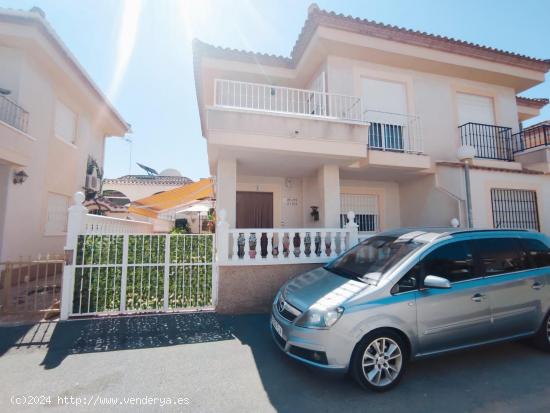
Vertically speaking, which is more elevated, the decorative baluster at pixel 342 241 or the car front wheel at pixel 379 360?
the decorative baluster at pixel 342 241

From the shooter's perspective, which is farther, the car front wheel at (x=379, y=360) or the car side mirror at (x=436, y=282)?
the car side mirror at (x=436, y=282)

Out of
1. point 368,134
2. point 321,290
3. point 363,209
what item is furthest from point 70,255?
point 363,209

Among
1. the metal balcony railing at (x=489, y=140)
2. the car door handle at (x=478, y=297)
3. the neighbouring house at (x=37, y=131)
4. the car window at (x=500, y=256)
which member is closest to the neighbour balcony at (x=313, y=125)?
the metal balcony railing at (x=489, y=140)

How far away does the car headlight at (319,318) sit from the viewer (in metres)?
3.96

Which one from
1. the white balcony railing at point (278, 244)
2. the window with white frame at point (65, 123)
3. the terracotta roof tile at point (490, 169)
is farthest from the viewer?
the window with white frame at point (65, 123)

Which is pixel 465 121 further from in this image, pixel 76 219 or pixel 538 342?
pixel 76 219

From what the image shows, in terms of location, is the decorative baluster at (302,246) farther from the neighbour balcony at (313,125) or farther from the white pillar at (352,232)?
the neighbour balcony at (313,125)

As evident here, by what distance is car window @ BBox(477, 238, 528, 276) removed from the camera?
4.87 meters

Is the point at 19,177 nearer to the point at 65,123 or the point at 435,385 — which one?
the point at 65,123

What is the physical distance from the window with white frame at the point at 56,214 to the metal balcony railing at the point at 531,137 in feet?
73.1

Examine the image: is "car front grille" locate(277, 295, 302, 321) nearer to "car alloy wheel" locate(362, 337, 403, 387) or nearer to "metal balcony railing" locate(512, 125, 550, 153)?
"car alloy wheel" locate(362, 337, 403, 387)

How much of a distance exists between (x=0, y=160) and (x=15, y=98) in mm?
2832

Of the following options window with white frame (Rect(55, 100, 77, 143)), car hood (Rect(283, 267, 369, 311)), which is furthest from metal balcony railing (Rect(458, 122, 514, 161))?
window with white frame (Rect(55, 100, 77, 143))

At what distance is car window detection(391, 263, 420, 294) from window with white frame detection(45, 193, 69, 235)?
14.7m
